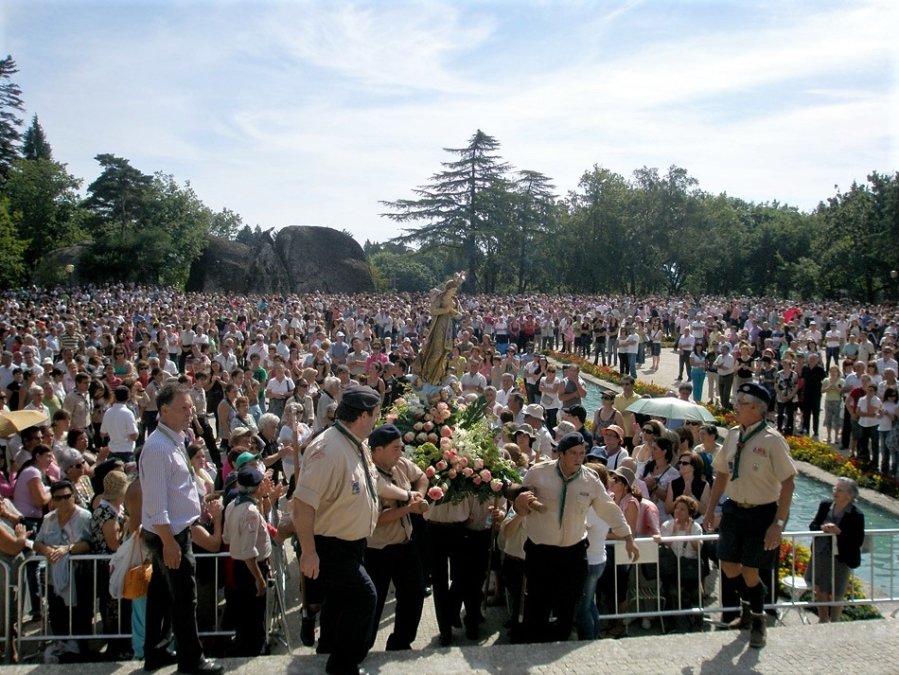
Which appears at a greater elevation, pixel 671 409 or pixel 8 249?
pixel 8 249

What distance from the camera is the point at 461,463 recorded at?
5.62 metres

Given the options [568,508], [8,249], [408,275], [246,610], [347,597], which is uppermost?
[408,275]

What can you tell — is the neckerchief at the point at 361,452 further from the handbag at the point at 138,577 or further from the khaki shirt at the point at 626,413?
the khaki shirt at the point at 626,413

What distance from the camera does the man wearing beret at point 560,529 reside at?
5102 mm

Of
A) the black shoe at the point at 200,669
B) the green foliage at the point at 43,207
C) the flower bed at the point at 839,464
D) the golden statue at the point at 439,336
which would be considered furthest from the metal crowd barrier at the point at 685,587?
the green foliage at the point at 43,207

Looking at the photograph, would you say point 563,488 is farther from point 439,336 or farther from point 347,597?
point 439,336

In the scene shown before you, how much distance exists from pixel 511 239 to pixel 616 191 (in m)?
10.3

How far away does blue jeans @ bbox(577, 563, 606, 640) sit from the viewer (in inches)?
218

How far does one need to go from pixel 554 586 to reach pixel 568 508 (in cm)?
58

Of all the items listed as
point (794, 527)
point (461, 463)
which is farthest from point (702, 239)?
point (461, 463)

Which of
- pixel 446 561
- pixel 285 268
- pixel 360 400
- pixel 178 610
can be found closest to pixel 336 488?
pixel 360 400

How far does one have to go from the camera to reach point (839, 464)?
12.7m

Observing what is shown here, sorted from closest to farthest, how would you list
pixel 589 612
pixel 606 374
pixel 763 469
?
1. pixel 763 469
2. pixel 589 612
3. pixel 606 374

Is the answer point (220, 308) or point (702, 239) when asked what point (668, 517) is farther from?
point (702, 239)
